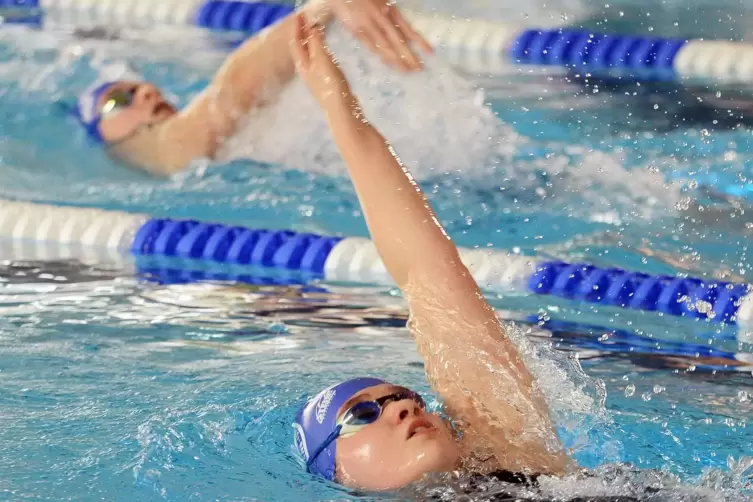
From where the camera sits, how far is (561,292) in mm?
3527

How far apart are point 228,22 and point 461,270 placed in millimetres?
4423

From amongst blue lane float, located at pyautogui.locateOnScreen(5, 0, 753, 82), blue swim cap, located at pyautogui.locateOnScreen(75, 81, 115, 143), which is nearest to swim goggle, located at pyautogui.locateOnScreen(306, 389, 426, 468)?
blue swim cap, located at pyautogui.locateOnScreen(75, 81, 115, 143)

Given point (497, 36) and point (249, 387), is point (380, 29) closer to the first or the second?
point (249, 387)

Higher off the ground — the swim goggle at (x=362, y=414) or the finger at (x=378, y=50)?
the finger at (x=378, y=50)

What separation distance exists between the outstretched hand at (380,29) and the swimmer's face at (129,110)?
2.37 meters

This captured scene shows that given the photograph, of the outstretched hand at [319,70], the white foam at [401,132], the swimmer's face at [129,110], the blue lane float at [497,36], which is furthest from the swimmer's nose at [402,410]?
the blue lane float at [497,36]

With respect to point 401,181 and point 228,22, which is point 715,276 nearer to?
point 401,181

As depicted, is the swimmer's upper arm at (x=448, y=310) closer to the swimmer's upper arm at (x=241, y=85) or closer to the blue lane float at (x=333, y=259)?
the blue lane float at (x=333, y=259)

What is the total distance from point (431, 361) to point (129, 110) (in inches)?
101

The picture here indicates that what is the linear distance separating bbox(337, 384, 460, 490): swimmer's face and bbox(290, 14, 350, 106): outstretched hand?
531mm

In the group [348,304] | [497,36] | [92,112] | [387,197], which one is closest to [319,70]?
[387,197]

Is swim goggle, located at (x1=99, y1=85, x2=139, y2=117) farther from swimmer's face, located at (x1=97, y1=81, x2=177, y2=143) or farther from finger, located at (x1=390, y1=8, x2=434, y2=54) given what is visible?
finger, located at (x1=390, y1=8, x2=434, y2=54)

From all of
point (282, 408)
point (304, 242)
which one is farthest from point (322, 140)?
point (282, 408)

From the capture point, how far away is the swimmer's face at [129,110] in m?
4.64
